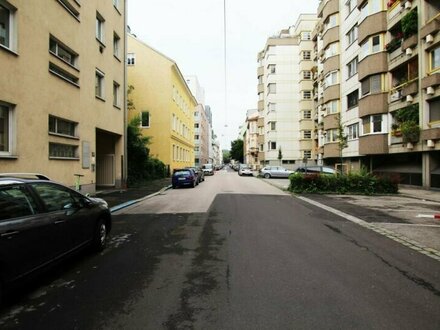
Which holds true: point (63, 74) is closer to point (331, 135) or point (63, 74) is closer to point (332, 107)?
point (331, 135)

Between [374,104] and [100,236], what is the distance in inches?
911

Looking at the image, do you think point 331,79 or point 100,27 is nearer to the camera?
point 100,27

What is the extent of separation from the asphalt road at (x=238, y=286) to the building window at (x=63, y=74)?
8826 mm

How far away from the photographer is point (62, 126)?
1440 cm

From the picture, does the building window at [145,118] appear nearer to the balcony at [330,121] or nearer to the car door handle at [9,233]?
the balcony at [330,121]

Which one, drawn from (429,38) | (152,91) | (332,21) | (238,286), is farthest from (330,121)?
(238,286)

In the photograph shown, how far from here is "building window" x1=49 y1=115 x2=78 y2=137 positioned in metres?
→ 13.5

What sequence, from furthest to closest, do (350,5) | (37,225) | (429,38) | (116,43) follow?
(350,5)
(116,43)
(429,38)
(37,225)

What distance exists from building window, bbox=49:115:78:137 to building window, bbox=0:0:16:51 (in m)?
3.22

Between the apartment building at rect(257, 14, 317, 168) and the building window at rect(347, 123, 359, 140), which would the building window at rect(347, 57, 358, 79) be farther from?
the apartment building at rect(257, 14, 317, 168)

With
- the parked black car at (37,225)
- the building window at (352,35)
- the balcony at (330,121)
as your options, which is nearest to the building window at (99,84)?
the parked black car at (37,225)

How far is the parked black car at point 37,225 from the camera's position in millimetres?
3963

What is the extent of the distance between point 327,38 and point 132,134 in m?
21.3

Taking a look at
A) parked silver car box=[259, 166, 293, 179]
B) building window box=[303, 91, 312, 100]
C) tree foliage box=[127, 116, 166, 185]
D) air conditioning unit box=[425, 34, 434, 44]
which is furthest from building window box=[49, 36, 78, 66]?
building window box=[303, 91, 312, 100]
